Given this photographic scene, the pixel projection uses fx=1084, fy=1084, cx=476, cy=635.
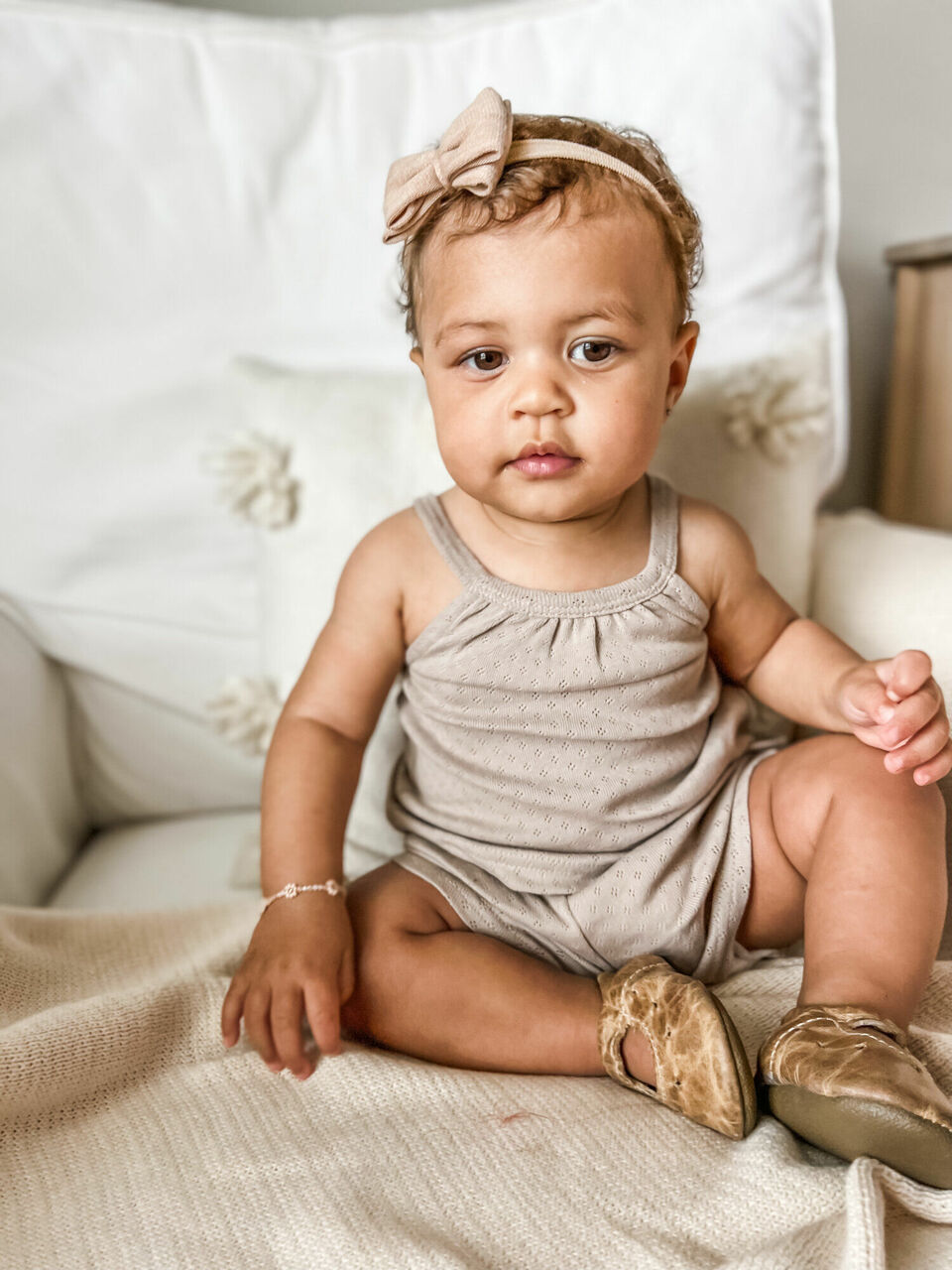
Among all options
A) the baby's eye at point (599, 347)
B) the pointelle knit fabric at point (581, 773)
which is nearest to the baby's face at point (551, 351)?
the baby's eye at point (599, 347)

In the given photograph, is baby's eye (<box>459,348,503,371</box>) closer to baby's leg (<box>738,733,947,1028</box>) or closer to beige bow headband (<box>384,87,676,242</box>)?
beige bow headband (<box>384,87,676,242</box>)

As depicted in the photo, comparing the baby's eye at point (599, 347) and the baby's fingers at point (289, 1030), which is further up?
the baby's eye at point (599, 347)

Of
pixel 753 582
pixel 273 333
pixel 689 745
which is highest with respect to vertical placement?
pixel 273 333

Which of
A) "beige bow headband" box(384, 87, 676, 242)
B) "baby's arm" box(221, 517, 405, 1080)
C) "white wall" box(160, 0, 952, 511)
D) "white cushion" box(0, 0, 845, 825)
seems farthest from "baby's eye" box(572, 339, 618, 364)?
"white wall" box(160, 0, 952, 511)

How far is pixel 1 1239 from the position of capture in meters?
0.52

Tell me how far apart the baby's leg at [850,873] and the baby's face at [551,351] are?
0.25 m

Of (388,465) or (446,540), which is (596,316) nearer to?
(446,540)

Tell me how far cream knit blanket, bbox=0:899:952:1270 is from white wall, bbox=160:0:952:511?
1.04 meters

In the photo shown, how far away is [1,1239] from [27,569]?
0.70 meters

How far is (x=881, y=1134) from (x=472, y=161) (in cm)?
61

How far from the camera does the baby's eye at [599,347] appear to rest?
71 cm

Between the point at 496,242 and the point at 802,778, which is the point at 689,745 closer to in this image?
the point at 802,778

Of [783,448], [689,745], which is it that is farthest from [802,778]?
[783,448]

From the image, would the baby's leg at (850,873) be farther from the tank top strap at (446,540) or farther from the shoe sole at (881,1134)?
the tank top strap at (446,540)
